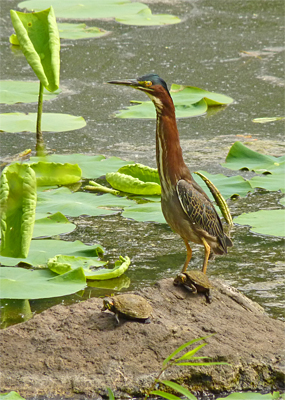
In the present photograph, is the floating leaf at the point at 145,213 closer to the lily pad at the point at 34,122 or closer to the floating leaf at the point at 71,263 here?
the floating leaf at the point at 71,263

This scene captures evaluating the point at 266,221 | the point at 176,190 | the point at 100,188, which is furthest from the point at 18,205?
the point at 266,221

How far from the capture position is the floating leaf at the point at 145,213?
4098mm

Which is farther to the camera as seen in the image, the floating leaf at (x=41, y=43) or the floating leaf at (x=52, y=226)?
the floating leaf at (x=41, y=43)

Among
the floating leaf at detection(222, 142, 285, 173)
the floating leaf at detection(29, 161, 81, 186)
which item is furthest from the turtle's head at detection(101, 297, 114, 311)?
the floating leaf at detection(222, 142, 285, 173)

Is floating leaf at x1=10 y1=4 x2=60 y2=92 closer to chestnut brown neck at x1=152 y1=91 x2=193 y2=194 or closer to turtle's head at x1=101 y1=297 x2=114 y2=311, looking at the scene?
chestnut brown neck at x1=152 y1=91 x2=193 y2=194

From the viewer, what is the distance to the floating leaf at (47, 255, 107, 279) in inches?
131

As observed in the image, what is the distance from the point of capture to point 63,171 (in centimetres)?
462

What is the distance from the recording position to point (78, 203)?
4180mm

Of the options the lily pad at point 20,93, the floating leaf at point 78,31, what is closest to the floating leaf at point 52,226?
the lily pad at point 20,93

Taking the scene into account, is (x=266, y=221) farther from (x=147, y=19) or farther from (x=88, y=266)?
(x=147, y=19)

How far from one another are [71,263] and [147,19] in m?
6.10

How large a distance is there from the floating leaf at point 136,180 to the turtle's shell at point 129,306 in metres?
1.81

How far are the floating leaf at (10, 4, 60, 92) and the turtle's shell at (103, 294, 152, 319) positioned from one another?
2.23 metres

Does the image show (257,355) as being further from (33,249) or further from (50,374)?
(33,249)
